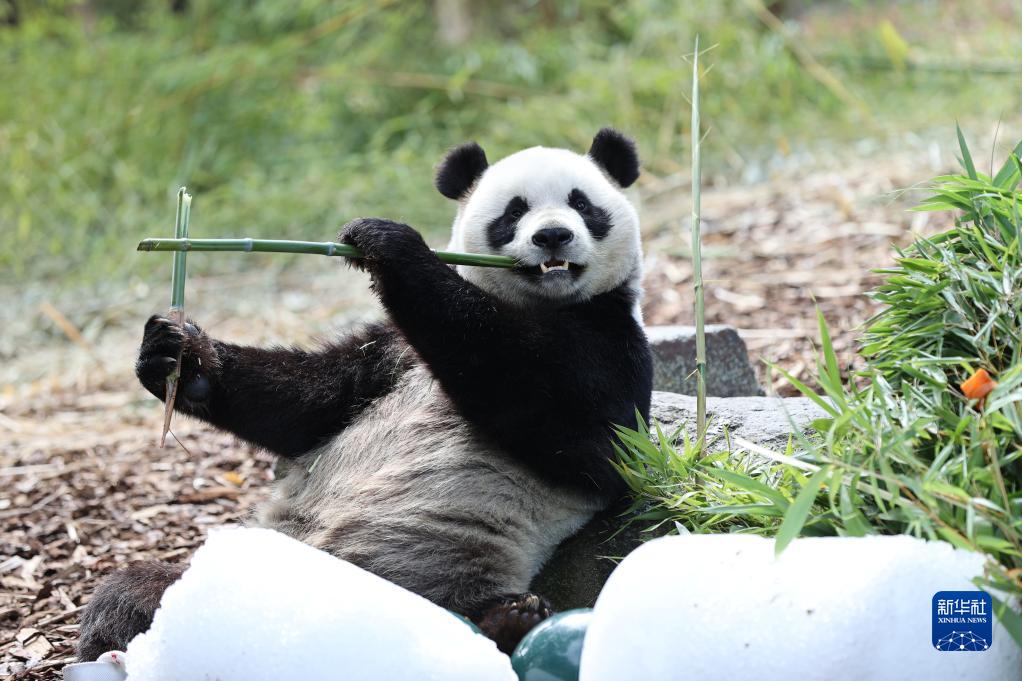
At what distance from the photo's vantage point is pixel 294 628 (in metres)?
2.10

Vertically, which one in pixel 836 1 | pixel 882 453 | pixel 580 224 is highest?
pixel 836 1

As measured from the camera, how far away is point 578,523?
3.17m

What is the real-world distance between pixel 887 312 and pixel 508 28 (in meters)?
7.84

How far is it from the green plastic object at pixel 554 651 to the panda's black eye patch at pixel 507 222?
144 cm

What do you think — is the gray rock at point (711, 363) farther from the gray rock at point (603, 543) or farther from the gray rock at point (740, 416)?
the gray rock at point (603, 543)

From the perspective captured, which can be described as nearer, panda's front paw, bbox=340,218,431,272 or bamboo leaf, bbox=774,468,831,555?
bamboo leaf, bbox=774,468,831,555

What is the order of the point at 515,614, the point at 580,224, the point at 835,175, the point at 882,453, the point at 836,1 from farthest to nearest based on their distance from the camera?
the point at 836,1 → the point at 835,175 → the point at 580,224 → the point at 515,614 → the point at 882,453

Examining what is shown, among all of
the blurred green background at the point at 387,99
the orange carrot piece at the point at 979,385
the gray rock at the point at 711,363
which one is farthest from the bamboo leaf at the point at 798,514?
the blurred green background at the point at 387,99

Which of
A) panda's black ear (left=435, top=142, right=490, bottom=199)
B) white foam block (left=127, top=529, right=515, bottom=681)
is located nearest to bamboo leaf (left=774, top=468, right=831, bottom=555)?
white foam block (left=127, top=529, right=515, bottom=681)

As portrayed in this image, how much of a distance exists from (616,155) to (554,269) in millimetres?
726

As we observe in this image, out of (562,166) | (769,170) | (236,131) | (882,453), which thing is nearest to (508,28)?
(236,131)

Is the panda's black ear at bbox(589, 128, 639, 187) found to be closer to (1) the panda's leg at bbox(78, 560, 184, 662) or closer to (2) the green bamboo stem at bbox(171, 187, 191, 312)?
(2) the green bamboo stem at bbox(171, 187, 191, 312)

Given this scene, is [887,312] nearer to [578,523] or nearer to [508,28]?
[578,523]

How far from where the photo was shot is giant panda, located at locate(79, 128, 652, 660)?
2.97 m
